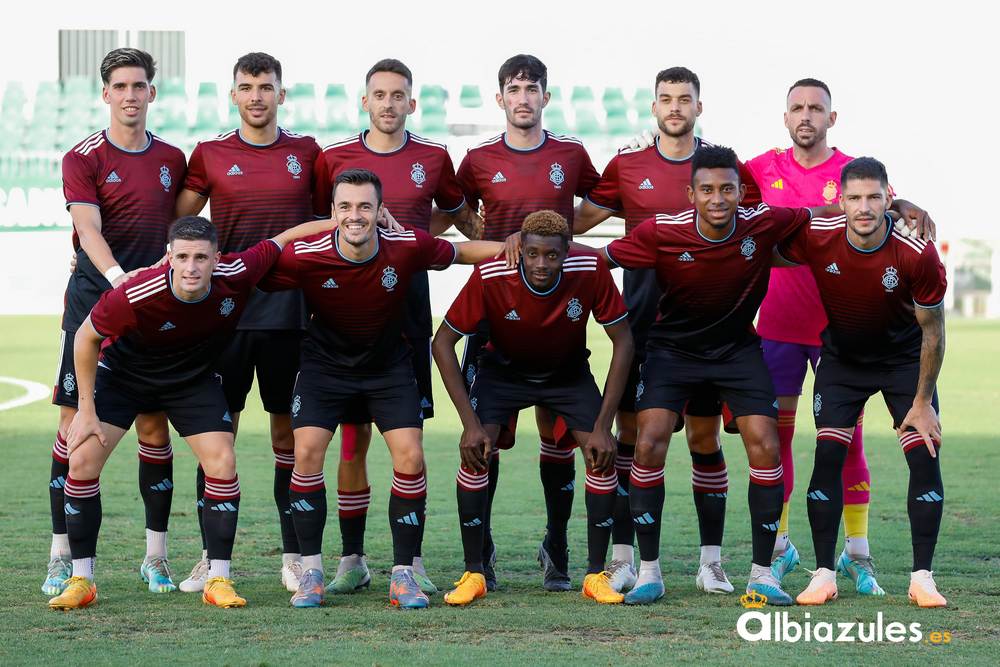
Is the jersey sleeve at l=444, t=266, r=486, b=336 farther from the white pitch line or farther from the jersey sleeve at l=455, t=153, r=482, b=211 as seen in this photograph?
the white pitch line

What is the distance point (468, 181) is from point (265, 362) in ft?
4.05

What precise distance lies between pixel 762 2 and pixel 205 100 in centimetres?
1252

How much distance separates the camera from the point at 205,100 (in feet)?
93.8

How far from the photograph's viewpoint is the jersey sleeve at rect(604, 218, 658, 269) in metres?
5.47

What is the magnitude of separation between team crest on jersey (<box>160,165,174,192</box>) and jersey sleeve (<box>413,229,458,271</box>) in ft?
3.84

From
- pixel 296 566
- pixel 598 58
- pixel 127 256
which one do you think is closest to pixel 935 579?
pixel 296 566

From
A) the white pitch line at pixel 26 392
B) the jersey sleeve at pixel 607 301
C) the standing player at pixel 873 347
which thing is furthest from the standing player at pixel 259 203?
the white pitch line at pixel 26 392

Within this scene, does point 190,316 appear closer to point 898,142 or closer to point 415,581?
point 415,581

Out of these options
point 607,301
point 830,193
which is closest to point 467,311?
point 607,301

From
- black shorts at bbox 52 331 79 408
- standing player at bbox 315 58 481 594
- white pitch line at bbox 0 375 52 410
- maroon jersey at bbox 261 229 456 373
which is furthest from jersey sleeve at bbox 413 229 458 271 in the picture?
white pitch line at bbox 0 375 52 410

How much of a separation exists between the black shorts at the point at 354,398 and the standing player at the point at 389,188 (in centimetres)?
26

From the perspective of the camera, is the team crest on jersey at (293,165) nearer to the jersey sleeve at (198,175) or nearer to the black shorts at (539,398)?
the jersey sleeve at (198,175)

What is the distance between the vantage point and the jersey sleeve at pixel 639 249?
5473mm

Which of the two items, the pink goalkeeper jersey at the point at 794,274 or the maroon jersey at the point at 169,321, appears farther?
the pink goalkeeper jersey at the point at 794,274
